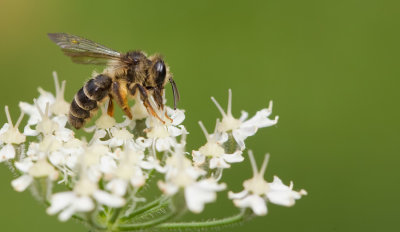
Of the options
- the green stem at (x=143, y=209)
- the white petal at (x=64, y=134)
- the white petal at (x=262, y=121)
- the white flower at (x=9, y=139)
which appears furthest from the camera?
the white petal at (x=262, y=121)

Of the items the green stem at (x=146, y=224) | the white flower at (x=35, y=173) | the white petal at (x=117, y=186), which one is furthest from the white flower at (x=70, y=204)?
the green stem at (x=146, y=224)

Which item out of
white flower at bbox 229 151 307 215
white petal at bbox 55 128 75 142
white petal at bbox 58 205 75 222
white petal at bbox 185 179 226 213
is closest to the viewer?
white petal at bbox 58 205 75 222

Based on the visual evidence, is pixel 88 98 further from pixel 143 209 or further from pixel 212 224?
pixel 212 224

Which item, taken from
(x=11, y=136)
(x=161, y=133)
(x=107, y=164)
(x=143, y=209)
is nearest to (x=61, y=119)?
(x=11, y=136)

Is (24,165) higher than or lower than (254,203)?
higher

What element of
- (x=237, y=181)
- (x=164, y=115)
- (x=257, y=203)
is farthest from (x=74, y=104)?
(x=237, y=181)

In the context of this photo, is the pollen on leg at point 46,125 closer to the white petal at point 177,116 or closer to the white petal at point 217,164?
the white petal at point 177,116

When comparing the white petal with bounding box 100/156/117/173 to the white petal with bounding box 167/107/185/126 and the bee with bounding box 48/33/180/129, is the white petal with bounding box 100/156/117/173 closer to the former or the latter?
the bee with bounding box 48/33/180/129

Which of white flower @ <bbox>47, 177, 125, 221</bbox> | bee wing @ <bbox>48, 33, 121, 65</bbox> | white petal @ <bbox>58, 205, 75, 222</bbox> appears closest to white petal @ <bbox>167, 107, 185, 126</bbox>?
bee wing @ <bbox>48, 33, 121, 65</bbox>
